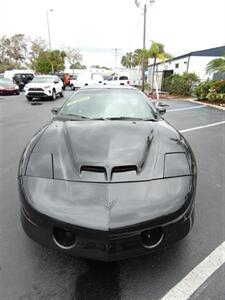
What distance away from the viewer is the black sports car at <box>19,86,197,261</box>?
1.67 m

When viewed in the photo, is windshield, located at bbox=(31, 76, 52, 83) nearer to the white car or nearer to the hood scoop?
the white car

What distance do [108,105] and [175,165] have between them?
169 centimetres

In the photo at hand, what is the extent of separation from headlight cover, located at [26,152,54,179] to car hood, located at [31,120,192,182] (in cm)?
2

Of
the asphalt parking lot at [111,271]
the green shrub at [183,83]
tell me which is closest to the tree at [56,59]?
the green shrub at [183,83]

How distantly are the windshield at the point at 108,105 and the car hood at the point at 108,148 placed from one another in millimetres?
364

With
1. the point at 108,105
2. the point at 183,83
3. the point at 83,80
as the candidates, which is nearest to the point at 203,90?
the point at 183,83

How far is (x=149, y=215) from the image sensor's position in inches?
66.7

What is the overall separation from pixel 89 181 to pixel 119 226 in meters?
0.42

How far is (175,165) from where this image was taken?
209 centimetres

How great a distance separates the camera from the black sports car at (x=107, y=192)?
5.49 feet

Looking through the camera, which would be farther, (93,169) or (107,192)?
(93,169)

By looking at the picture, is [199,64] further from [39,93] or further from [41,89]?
[39,93]

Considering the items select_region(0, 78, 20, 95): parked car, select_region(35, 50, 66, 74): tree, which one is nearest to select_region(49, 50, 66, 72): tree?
select_region(35, 50, 66, 74): tree

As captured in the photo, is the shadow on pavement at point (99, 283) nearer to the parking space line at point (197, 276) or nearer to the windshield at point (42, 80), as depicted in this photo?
the parking space line at point (197, 276)
